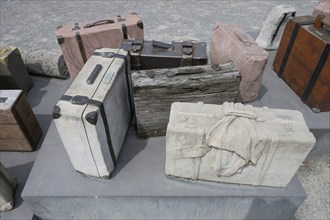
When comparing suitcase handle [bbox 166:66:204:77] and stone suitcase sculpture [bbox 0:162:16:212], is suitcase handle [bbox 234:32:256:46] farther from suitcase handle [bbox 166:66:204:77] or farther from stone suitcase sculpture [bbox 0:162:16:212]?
stone suitcase sculpture [bbox 0:162:16:212]

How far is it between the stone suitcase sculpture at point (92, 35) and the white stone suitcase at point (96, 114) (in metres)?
0.54

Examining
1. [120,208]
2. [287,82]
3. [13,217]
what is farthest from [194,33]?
[13,217]

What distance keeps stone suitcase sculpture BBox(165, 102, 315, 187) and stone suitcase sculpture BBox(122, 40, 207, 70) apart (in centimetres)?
68

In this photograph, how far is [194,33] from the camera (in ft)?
19.5

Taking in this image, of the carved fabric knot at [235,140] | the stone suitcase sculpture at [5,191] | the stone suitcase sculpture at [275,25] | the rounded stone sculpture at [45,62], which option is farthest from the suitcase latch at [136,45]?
the stone suitcase sculpture at [275,25]

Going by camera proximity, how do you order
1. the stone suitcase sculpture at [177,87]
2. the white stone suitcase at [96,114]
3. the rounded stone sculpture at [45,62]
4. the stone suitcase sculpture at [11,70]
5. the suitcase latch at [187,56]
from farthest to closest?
the rounded stone sculpture at [45,62] → the stone suitcase sculpture at [11,70] → the suitcase latch at [187,56] → the stone suitcase sculpture at [177,87] → the white stone suitcase at [96,114]

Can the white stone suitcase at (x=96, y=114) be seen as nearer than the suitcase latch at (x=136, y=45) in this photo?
Yes

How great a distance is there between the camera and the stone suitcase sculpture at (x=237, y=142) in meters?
1.98

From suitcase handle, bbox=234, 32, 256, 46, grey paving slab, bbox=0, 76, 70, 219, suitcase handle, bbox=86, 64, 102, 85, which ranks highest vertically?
suitcase handle, bbox=86, 64, 102, 85

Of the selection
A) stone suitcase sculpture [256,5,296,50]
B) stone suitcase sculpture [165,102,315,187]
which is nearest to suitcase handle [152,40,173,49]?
stone suitcase sculpture [165,102,315,187]

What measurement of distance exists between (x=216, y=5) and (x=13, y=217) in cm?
718

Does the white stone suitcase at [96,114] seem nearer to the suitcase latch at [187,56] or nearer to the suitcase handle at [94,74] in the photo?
the suitcase handle at [94,74]

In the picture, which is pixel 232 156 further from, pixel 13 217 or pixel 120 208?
pixel 13 217

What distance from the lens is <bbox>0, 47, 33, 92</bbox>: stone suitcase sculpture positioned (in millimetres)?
3039
